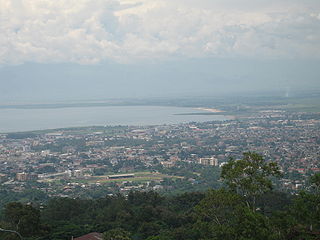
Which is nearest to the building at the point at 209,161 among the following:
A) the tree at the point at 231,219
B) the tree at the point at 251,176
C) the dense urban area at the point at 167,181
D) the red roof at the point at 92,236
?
the dense urban area at the point at 167,181

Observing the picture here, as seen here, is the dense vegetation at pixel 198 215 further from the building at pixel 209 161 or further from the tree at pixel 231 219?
the building at pixel 209 161

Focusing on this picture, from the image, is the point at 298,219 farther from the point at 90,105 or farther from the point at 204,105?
the point at 90,105

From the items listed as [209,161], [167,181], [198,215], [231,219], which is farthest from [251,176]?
[209,161]

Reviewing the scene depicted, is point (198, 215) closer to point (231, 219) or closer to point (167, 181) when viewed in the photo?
point (231, 219)

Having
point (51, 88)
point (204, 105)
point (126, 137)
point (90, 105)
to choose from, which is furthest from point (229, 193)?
point (51, 88)

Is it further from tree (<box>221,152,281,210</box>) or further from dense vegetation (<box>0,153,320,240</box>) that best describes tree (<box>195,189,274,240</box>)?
tree (<box>221,152,281,210</box>)

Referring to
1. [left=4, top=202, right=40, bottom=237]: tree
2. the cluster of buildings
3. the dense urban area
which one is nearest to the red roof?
the dense urban area
